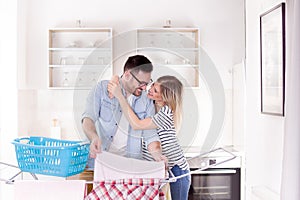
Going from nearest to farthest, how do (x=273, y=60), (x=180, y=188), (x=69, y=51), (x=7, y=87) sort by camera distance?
1. (x=273, y=60)
2. (x=180, y=188)
3. (x=7, y=87)
4. (x=69, y=51)

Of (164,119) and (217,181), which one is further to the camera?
(217,181)

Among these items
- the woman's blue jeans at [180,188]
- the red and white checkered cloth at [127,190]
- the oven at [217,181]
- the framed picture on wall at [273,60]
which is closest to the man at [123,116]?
the red and white checkered cloth at [127,190]

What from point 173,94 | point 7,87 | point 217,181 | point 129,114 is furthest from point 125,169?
point 7,87

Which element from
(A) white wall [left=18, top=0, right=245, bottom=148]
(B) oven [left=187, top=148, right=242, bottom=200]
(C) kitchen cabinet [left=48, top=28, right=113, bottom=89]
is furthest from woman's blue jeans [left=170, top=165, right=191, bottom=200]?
(C) kitchen cabinet [left=48, top=28, right=113, bottom=89]

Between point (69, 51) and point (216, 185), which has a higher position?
point (69, 51)

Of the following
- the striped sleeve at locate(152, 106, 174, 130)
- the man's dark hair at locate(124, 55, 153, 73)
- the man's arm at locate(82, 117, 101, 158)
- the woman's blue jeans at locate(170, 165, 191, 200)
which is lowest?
the woman's blue jeans at locate(170, 165, 191, 200)

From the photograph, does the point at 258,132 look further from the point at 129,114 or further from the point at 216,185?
the point at 216,185

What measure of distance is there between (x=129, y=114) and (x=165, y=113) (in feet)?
0.54

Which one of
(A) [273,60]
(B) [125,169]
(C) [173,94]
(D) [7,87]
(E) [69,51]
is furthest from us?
(E) [69,51]

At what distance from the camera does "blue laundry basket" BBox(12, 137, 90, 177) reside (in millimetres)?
1919

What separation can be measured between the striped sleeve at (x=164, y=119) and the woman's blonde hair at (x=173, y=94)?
19mm

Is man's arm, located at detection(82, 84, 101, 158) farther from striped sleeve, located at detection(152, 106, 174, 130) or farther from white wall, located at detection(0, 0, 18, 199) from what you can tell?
white wall, located at detection(0, 0, 18, 199)

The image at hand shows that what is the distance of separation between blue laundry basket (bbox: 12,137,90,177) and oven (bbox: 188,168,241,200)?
132cm

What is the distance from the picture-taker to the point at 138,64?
1.96 meters
